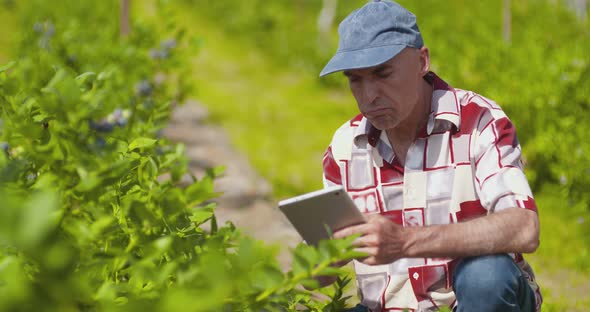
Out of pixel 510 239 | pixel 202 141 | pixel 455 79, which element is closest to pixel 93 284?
pixel 510 239

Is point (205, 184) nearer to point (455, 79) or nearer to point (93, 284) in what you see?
point (93, 284)

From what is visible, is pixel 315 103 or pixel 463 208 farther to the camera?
pixel 315 103

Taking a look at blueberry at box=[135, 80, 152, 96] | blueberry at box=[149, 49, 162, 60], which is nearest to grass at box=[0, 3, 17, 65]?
blueberry at box=[149, 49, 162, 60]

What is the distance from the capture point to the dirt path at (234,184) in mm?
4539

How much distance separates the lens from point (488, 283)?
1.87 metres

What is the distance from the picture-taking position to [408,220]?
2211 mm

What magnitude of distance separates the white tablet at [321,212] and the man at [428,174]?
0.37 feet

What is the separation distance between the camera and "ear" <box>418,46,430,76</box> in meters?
2.18

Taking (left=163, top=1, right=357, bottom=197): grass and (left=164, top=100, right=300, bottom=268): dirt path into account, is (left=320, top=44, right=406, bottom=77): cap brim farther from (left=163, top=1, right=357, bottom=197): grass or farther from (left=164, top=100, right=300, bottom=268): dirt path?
(left=163, top=1, right=357, bottom=197): grass

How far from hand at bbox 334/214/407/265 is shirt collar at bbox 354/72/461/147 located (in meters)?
0.59

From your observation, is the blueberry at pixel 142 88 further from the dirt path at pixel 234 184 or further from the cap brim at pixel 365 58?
the cap brim at pixel 365 58

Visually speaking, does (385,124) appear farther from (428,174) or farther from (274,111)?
(274,111)

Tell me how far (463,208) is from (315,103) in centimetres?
794

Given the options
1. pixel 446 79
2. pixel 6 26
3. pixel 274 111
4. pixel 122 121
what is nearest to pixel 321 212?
pixel 122 121
